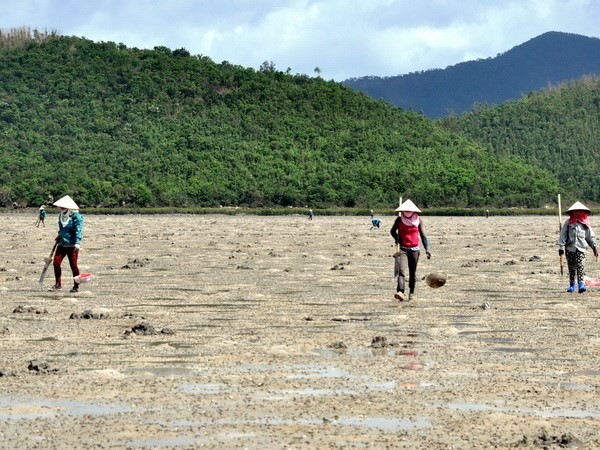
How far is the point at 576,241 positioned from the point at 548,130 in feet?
539

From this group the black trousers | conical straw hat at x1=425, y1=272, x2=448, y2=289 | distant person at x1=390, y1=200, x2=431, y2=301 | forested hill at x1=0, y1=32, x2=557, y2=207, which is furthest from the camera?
forested hill at x1=0, y1=32, x2=557, y2=207

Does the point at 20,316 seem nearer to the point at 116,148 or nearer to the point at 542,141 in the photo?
the point at 116,148

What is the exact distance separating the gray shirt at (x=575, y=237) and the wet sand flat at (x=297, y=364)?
0.85m

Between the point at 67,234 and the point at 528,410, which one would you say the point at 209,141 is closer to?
the point at 67,234

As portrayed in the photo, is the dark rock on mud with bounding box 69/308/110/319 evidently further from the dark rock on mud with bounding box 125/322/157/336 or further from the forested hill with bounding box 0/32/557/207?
the forested hill with bounding box 0/32/557/207

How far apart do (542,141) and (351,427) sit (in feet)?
563

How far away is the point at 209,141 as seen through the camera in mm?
135625

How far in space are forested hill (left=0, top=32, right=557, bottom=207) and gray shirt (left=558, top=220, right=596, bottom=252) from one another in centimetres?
9539

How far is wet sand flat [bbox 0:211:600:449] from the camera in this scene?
877cm

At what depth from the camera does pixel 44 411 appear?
30.7 ft

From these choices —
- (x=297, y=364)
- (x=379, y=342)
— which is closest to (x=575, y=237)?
(x=379, y=342)

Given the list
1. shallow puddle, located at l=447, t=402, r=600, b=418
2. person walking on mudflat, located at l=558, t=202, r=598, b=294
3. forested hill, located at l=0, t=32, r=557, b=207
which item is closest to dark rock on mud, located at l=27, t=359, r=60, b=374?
shallow puddle, located at l=447, t=402, r=600, b=418

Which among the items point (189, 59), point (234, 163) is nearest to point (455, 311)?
point (234, 163)

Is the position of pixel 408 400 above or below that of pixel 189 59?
below
